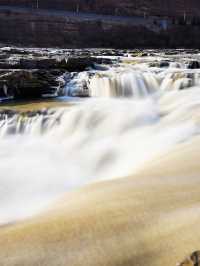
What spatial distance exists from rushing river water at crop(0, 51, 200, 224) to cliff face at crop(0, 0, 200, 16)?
78.0 ft

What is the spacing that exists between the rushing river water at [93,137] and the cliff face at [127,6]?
23.8m

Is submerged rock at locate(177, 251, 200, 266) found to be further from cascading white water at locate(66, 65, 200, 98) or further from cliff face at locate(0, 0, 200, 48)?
cliff face at locate(0, 0, 200, 48)

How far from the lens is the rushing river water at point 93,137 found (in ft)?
12.5

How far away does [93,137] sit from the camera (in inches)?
205

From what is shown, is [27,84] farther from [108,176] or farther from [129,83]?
[108,176]

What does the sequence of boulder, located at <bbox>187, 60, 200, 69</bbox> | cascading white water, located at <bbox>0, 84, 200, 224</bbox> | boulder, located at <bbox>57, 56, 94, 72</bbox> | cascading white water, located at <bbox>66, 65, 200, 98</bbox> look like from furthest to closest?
boulder, located at <bbox>187, 60, 200, 69</bbox> → boulder, located at <bbox>57, 56, 94, 72</bbox> → cascading white water, located at <bbox>66, 65, 200, 98</bbox> → cascading white water, located at <bbox>0, 84, 200, 224</bbox>

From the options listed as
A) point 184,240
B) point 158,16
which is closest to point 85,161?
point 184,240

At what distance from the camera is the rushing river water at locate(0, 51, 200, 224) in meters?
3.79

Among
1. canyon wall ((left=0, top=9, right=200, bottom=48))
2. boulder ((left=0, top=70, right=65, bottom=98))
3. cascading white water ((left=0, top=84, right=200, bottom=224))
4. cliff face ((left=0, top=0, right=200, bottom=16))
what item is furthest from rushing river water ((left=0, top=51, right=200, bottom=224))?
cliff face ((left=0, top=0, right=200, bottom=16))

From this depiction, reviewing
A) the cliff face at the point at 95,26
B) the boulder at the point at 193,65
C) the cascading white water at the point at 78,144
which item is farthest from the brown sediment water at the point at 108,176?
the cliff face at the point at 95,26

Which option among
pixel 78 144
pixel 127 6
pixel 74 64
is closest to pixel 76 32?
pixel 127 6

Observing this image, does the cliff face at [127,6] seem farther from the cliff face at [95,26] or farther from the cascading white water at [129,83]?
the cascading white water at [129,83]

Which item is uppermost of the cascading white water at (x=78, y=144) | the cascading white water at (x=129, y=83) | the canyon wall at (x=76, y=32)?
the canyon wall at (x=76, y=32)

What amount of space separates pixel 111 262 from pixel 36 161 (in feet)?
10.1
